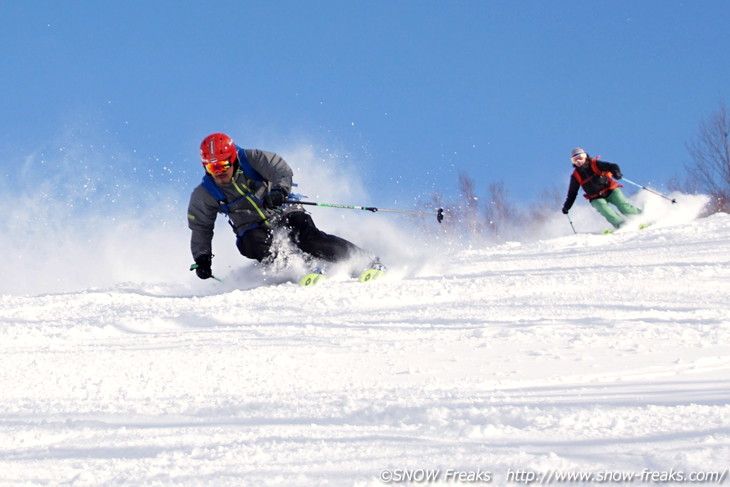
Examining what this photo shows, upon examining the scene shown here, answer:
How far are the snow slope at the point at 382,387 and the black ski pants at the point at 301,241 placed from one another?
6.14 ft

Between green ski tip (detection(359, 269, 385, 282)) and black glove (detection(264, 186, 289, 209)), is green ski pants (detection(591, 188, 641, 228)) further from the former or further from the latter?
black glove (detection(264, 186, 289, 209))

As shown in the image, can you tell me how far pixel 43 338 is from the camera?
15.3ft

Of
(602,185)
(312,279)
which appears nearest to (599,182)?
(602,185)

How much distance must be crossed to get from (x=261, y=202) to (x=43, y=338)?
3.29 meters

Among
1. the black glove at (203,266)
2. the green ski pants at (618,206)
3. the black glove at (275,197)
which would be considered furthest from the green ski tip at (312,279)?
the green ski pants at (618,206)

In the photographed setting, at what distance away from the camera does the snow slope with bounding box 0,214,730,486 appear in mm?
1772

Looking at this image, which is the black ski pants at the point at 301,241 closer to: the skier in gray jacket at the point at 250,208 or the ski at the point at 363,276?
the skier in gray jacket at the point at 250,208

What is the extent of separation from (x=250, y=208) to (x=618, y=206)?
23.3 feet

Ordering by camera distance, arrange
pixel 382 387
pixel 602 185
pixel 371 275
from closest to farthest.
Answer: pixel 382 387 → pixel 371 275 → pixel 602 185

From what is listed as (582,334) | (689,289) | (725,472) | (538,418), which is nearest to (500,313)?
(582,334)

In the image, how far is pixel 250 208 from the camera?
7.62 meters

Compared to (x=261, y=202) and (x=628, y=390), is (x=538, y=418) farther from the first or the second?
(x=261, y=202)

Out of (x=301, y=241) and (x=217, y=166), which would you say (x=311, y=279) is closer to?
(x=301, y=241)

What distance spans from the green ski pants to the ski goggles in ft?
23.3
